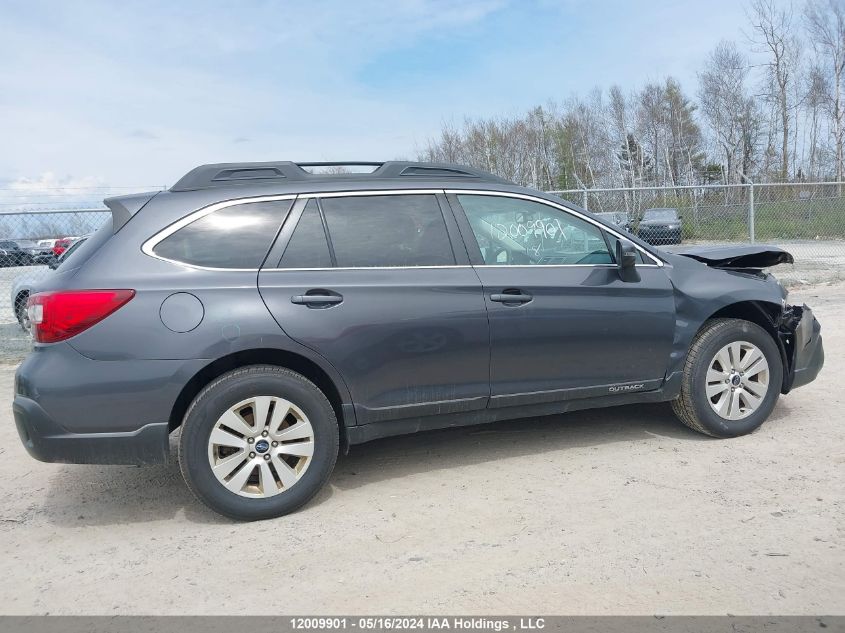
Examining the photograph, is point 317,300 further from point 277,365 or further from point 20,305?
point 20,305

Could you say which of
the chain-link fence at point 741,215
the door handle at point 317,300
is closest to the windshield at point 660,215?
the chain-link fence at point 741,215

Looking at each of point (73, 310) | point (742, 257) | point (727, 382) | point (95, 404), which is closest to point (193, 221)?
point (73, 310)

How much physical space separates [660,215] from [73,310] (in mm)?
11541

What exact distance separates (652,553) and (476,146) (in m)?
39.2

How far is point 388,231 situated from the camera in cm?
394

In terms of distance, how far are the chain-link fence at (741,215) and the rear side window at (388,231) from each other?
7706 mm

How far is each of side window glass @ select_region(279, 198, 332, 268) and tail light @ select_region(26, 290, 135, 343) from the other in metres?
0.83

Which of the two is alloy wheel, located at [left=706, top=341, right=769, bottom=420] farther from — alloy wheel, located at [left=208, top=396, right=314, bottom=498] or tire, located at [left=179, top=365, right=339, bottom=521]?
alloy wheel, located at [left=208, top=396, right=314, bottom=498]

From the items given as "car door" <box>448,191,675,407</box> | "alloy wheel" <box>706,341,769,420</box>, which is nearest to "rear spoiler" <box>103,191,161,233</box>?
"car door" <box>448,191,675,407</box>

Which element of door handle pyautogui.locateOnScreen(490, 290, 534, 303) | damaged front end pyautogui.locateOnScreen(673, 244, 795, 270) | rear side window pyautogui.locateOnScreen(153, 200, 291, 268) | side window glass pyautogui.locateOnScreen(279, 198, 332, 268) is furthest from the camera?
damaged front end pyautogui.locateOnScreen(673, 244, 795, 270)

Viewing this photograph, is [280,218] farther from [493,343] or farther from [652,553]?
[652,553]

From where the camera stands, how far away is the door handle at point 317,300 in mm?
3615

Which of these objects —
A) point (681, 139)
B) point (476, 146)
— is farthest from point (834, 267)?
point (681, 139)

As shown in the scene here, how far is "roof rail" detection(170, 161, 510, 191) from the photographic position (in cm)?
384
